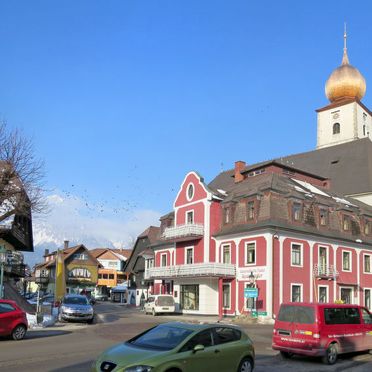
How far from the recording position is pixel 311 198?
1711 inches

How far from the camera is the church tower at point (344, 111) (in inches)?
3275

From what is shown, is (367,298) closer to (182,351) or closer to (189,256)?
(189,256)

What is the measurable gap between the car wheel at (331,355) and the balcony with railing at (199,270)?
2507cm

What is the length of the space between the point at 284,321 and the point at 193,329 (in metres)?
6.56

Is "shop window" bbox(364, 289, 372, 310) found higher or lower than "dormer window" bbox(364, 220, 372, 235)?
lower

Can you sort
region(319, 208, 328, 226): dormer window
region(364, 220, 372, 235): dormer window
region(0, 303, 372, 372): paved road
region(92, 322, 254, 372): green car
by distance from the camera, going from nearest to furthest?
region(92, 322, 254, 372): green car, region(0, 303, 372, 372): paved road, region(319, 208, 328, 226): dormer window, region(364, 220, 372, 235): dormer window

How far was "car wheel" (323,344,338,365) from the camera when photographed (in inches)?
616

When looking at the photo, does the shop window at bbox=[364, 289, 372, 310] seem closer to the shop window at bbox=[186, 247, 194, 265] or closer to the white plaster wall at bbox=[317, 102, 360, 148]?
the shop window at bbox=[186, 247, 194, 265]

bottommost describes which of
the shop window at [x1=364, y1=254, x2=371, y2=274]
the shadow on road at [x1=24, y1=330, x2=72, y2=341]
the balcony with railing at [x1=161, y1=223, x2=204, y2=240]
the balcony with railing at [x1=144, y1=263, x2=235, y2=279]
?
the shadow on road at [x1=24, y1=330, x2=72, y2=341]

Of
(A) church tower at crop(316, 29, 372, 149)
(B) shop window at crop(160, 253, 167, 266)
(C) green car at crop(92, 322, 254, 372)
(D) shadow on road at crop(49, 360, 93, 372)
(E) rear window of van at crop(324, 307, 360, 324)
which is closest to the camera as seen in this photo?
(C) green car at crop(92, 322, 254, 372)

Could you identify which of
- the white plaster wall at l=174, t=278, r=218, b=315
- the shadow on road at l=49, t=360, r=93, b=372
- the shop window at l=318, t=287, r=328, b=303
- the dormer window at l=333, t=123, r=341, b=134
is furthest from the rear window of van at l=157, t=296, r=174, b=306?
the dormer window at l=333, t=123, r=341, b=134

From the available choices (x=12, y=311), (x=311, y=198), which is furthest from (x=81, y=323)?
(x=311, y=198)

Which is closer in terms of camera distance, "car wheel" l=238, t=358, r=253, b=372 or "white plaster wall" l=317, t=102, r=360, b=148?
"car wheel" l=238, t=358, r=253, b=372

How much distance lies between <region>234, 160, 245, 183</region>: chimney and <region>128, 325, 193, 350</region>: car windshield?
40.5m
